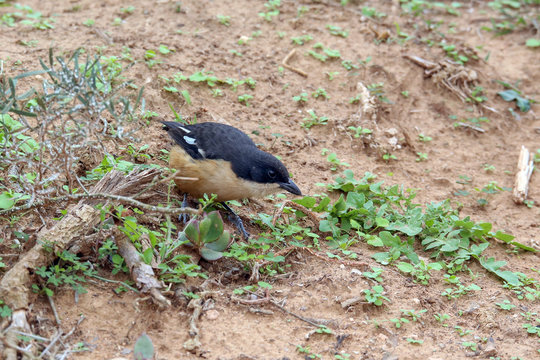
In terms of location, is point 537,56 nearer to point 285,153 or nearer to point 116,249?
point 285,153

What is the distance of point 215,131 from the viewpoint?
543 cm

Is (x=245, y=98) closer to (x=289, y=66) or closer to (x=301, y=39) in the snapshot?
(x=289, y=66)

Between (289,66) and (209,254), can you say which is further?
(289,66)

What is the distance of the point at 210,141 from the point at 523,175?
3.85 meters

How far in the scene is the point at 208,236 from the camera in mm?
4387

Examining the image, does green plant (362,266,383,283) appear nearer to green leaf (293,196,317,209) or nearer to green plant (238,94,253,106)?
green leaf (293,196,317,209)

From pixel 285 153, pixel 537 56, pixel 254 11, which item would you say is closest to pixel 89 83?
pixel 285 153

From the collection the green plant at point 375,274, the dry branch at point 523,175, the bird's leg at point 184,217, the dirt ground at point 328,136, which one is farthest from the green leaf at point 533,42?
the bird's leg at point 184,217

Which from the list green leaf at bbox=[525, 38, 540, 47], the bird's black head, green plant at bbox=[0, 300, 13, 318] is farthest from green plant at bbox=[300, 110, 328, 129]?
green leaf at bbox=[525, 38, 540, 47]

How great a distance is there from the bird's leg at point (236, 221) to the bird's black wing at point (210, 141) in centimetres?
48

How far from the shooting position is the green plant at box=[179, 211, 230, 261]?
4348 millimetres

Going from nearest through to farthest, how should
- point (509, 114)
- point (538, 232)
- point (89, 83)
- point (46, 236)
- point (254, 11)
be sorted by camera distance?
point (89, 83) → point (46, 236) → point (538, 232) → point (509, 114) → point (254, 11)

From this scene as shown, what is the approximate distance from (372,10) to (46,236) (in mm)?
6763

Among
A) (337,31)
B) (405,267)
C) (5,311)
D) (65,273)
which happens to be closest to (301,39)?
(337,31)
